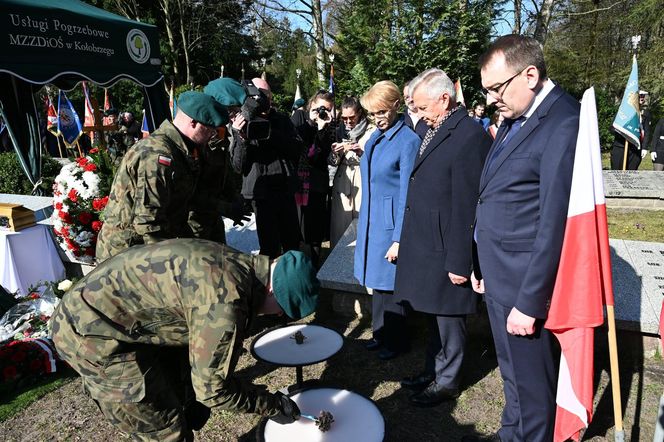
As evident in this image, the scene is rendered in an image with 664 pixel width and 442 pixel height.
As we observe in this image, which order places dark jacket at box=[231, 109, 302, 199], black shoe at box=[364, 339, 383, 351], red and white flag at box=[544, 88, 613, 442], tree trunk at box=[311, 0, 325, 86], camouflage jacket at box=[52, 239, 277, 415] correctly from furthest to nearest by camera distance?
1. tree trunk at box=[311, 0, 325, 86]
2. dark jacket at box=[231, 109, 302, 199]
3. black shoe at box=[364, 339, 383, 351]
4. red and white flag at box=[544, 88, 613, 442]
5. camouflage jacket at box=[52, 239, 277, 415]

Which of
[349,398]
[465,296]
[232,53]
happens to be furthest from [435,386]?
[232,53]

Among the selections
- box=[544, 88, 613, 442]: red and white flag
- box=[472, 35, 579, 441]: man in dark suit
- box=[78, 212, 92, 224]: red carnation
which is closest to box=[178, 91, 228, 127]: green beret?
box=[472, 35, 579, 441]: man in dark suit

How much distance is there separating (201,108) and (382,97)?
3.84ft

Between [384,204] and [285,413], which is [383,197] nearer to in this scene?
[384,204]

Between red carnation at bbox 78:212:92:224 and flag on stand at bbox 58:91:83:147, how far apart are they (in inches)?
317

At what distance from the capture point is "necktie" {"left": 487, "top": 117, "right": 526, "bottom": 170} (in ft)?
6.65

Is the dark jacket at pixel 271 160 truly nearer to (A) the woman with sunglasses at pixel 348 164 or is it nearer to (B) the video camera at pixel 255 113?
(B) the video camera at pixel 255 113

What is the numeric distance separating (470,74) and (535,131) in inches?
452

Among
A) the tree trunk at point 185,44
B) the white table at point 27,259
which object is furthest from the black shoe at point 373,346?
the tree trunk at point 185,44

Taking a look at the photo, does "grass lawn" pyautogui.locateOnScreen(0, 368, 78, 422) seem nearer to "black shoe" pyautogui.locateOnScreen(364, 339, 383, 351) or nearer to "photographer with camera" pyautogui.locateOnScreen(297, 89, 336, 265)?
"black shoe" pyautogui.locateOnScreen(364, 339, 383, 351)

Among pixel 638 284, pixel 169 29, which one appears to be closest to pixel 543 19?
pixel 638 284

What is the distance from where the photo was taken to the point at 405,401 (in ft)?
9.65

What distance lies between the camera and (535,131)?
6.09 ft

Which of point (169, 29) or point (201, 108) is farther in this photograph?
point (169, 29)
